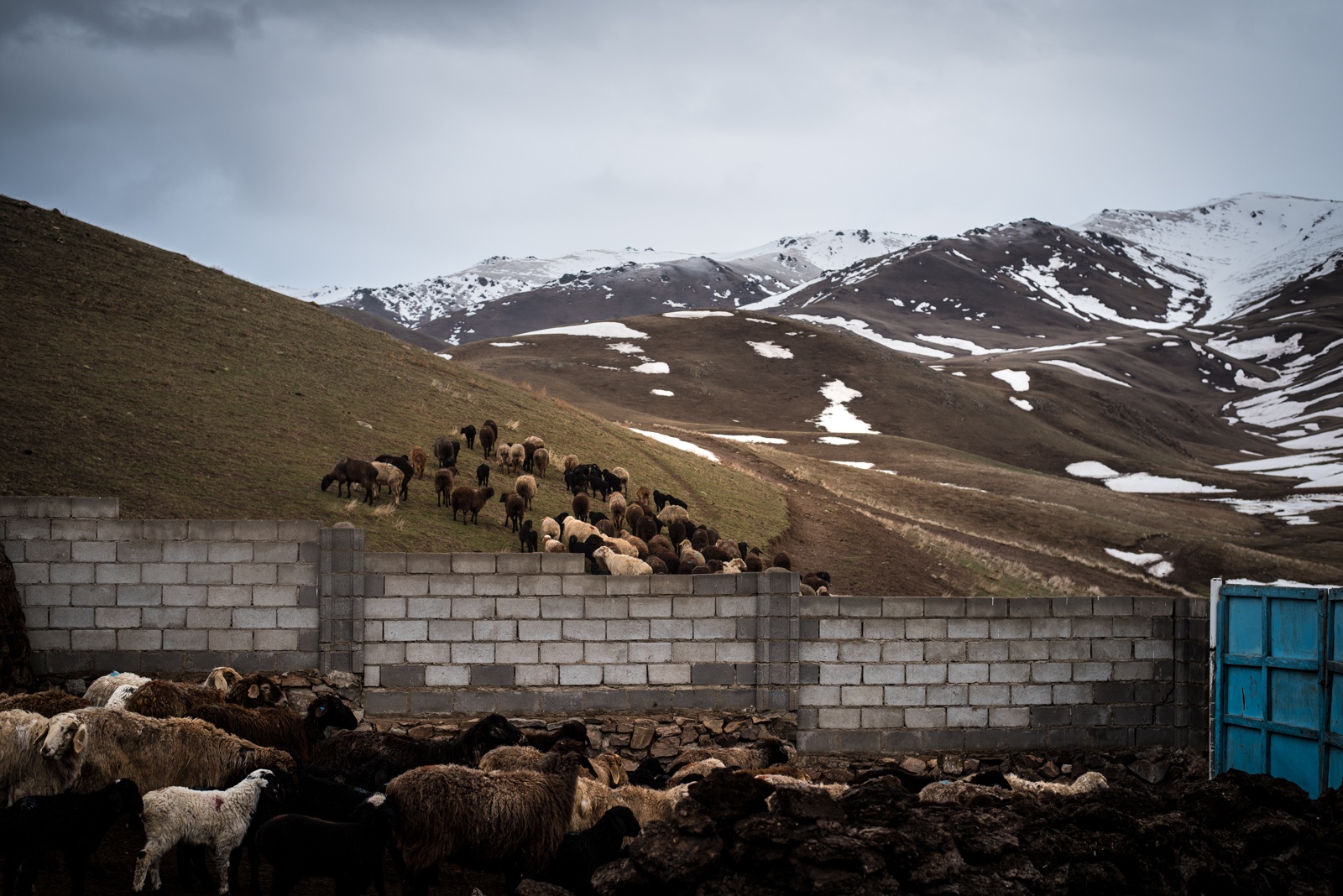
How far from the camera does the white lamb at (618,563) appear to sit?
17.4 meters

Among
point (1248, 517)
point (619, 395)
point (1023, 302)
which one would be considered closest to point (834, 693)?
point (1248, 517)

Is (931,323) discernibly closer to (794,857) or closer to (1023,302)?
(1023,302)

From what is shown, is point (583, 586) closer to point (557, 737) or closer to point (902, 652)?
point (557, 737)

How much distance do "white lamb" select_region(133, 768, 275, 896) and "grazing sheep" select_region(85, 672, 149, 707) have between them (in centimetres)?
351

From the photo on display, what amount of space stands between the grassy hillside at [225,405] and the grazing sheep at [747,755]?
25.0 ft

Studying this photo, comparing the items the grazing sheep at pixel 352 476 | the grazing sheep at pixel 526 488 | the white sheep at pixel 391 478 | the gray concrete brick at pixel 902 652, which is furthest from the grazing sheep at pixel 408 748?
the grazing sheep at pixel 526 488

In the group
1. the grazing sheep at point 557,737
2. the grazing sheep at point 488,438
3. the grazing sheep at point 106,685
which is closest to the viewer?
the grazing sheep at point 106,685

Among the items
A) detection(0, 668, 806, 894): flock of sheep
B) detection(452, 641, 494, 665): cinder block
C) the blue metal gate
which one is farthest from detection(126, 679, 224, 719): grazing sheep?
the blue metal gate

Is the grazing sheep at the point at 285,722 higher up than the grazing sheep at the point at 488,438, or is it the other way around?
the grazing sheep at the point at 488,438

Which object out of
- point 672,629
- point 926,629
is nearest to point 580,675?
point 672,629

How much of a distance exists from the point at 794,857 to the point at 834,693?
16.5 feet

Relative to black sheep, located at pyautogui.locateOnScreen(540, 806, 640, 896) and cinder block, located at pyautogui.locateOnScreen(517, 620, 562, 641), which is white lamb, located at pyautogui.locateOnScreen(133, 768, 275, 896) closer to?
black sheep, located at pyautogui.locateOnScreen(540, 806, 640, 896)

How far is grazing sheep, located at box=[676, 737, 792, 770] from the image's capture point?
11.4 m

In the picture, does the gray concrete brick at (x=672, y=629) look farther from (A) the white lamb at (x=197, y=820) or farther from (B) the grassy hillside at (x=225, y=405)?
(B) the grassy hillside at (x=225, y=405)
